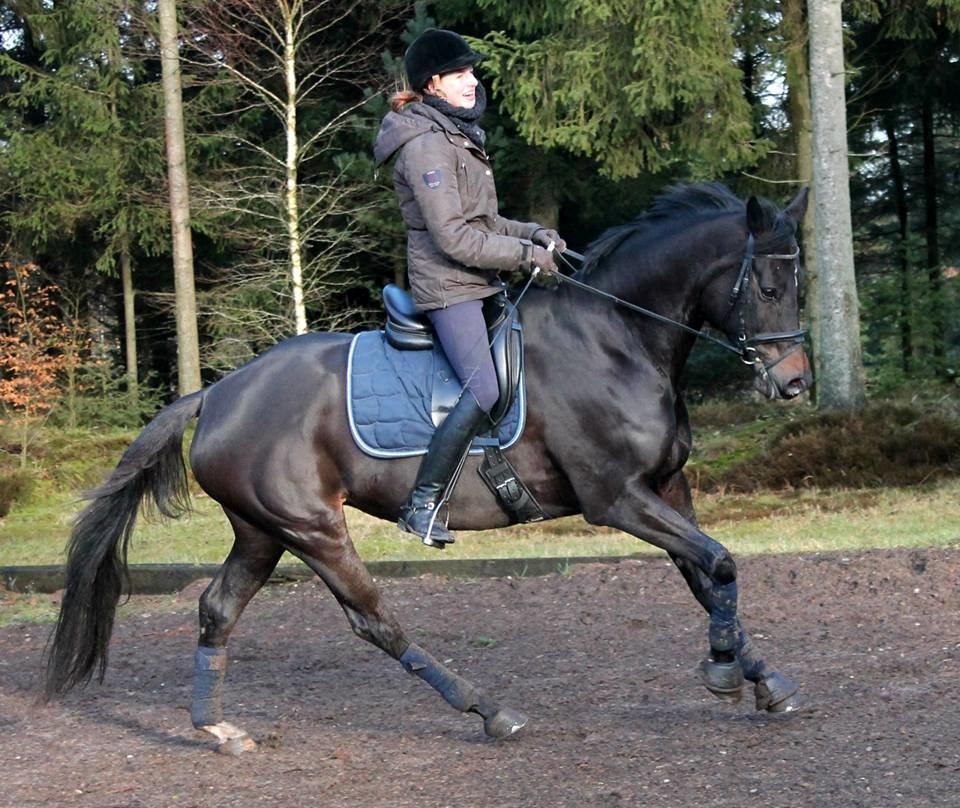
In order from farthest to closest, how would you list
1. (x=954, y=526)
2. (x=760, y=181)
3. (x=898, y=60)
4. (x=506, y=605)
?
(x=898, y=60), (x=760, y=181), (x=954, y=526), (x=506, y=605)

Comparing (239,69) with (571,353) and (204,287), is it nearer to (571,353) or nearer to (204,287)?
(204,287)

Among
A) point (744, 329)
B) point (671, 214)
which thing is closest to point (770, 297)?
point (744, 329)

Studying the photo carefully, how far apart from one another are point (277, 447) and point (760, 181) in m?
15.2

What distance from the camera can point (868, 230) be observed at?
2736 cm

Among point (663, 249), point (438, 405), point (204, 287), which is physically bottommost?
point (204, 287)

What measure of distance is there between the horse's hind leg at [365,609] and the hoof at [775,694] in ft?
3.89

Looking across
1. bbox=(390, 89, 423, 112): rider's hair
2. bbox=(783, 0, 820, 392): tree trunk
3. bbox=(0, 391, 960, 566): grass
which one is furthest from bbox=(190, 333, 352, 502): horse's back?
bbox=(783, 0, 820, 392): tree trunk

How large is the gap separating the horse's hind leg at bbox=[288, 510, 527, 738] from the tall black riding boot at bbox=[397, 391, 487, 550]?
1.31 ft

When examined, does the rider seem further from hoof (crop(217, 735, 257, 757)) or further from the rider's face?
hoof (crop(217, 735, 257, 757))

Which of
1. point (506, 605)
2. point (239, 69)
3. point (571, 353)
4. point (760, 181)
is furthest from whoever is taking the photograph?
point (239, 69)

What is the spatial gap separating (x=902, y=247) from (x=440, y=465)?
19.5 m

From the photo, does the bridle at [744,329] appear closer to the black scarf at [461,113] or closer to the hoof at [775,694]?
the black scarf at [461,113]

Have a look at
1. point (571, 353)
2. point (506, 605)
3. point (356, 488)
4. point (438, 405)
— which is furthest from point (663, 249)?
point (506, 605)

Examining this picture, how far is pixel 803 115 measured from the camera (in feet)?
62.6
